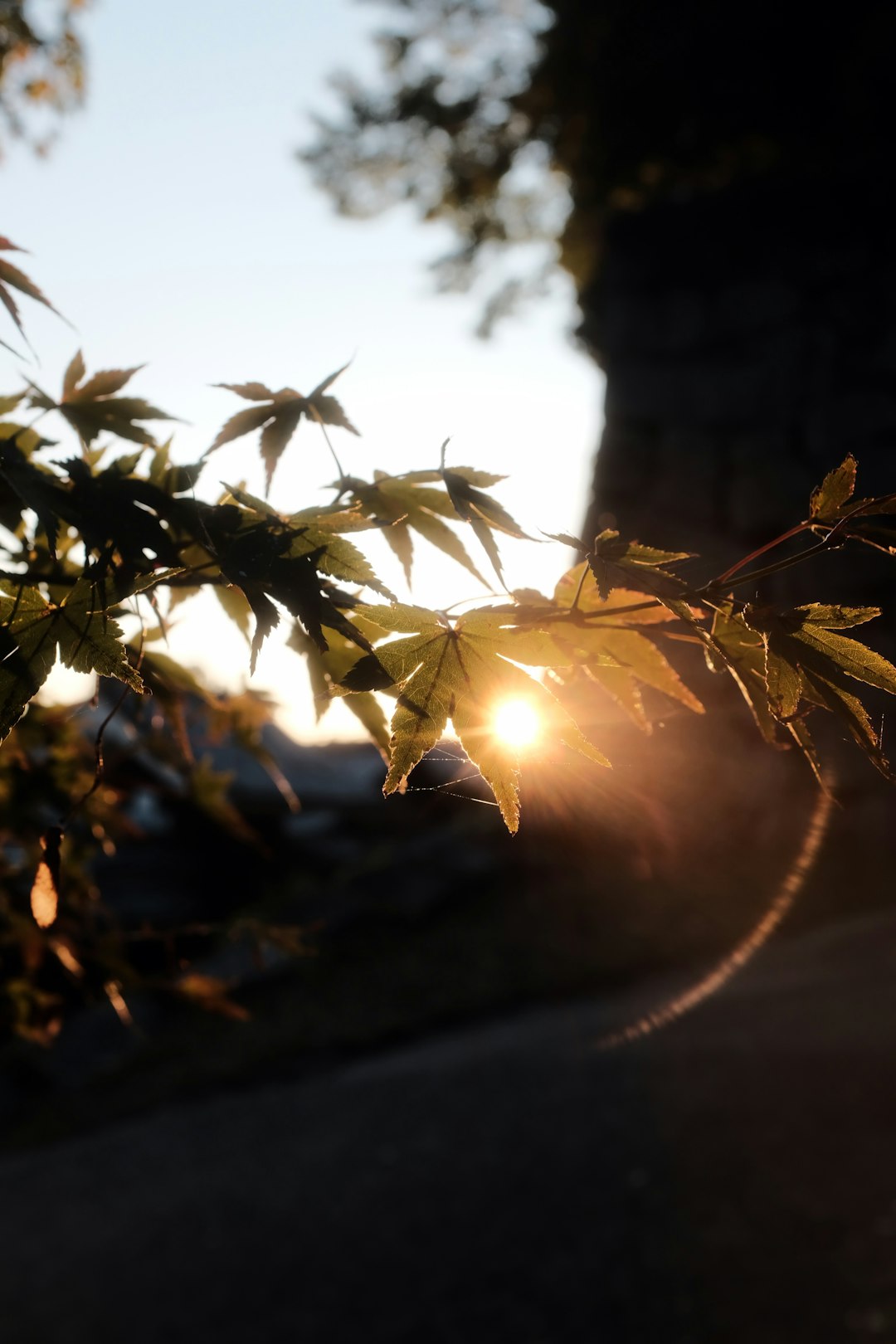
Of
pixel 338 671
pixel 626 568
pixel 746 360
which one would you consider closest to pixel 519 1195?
pixel 338 671

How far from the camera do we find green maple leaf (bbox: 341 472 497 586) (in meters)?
1.25

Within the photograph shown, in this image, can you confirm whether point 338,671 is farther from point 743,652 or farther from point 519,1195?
point 519,1195

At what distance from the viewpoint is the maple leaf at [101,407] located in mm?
1371

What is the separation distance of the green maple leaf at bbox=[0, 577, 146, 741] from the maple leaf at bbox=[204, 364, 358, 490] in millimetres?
335

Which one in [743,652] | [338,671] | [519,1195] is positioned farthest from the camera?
[519,1195]

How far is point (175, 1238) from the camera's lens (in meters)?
4.71

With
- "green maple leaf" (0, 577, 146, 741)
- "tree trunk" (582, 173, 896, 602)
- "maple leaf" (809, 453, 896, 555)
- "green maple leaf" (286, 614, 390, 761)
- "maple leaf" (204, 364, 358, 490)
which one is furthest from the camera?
"tree trunk" (582, 173, 896, 602)

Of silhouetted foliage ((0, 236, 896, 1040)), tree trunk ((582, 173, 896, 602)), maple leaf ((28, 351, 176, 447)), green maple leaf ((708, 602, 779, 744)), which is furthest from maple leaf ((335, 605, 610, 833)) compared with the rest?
tree trunk ((582, 173, 896, 602))

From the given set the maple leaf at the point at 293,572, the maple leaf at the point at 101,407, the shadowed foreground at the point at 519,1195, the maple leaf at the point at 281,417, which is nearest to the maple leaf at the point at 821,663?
the maple leaf at the point at 293,572

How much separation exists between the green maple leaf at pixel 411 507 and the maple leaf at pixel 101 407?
34 centimetres

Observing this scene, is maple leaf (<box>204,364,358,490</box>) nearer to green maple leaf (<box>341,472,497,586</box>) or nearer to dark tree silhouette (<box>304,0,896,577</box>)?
green maple leaf (<box>341,472,497,586</box>)

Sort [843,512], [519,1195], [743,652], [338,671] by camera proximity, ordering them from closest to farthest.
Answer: [843,512], [743,652], [338,671], [519,1195]

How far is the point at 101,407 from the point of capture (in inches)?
54.6

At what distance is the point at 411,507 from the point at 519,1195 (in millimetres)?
4263
